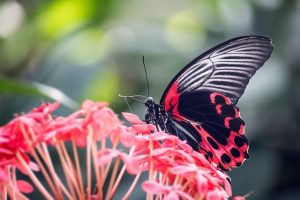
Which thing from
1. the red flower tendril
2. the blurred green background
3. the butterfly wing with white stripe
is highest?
the blurred green background

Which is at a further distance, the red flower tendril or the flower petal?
the flower petal

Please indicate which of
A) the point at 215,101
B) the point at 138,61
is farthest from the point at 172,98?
the point at 138,61

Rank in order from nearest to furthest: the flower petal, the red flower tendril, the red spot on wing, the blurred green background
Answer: the red flower tendril
the flower petal
the red spot on wing
the blurred green background

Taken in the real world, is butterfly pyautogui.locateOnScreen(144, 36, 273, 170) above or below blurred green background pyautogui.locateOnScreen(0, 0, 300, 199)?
below

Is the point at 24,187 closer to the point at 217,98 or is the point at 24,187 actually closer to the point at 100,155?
the point at 100,155

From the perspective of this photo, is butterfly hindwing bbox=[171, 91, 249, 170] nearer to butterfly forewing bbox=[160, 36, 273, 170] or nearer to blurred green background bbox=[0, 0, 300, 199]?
butterfly forewing bbox=[160, 36, 273, 170]

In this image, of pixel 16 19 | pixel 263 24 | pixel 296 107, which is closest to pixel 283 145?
pixel 296 107

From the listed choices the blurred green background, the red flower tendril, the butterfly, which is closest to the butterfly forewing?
the butterfly

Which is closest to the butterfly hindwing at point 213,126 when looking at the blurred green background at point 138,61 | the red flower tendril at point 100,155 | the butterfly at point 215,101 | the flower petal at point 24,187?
the butterfly at point 215,101

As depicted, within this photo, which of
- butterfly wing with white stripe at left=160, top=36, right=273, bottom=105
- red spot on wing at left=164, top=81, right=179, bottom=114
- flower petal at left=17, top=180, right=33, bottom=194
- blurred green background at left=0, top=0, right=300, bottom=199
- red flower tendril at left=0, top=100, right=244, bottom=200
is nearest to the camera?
red flower tendril at left=0, top=100, right=244, bottom=200
